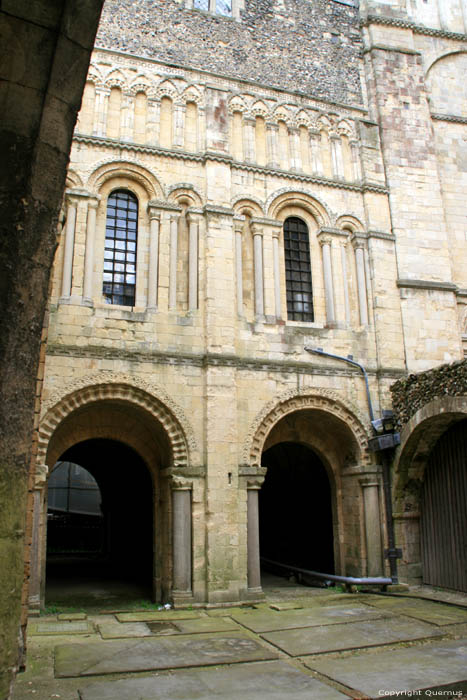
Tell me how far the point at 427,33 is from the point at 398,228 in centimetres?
713

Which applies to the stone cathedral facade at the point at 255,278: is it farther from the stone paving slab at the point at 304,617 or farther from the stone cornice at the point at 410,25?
the stone paving slab at the point at 304,617

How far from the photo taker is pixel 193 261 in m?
12.7

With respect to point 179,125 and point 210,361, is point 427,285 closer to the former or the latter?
point 210,361

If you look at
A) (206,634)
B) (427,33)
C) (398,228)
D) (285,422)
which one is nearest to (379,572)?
(285,422)

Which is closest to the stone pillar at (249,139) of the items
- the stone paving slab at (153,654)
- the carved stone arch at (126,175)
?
the carved stone arch at (126,175)

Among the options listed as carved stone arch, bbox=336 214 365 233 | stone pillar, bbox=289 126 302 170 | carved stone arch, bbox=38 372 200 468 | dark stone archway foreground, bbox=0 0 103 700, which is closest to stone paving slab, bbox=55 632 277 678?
carved stone arch, bbox=38 372 200 468

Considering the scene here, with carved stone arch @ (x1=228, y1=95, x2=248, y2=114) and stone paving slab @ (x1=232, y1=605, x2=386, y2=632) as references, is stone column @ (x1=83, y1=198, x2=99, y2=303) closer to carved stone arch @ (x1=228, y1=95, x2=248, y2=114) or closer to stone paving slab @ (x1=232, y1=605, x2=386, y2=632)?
carved stone arch @ (x1=228, y1=95, x2=248, y2=114)

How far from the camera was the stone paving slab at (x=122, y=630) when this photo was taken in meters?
8.60

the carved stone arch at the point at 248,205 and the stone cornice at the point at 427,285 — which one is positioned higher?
the carved stone arch at the point at 248,205

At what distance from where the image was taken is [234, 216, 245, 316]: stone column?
1291cm

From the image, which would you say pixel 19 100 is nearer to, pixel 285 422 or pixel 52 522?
pixel 285 422

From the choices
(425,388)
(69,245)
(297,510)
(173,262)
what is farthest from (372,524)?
(69,245)

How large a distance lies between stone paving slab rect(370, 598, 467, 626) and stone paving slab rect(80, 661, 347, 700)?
3592 millimetres

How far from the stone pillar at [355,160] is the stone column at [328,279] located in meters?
2.21
